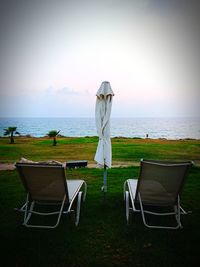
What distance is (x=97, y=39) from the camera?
139 ft

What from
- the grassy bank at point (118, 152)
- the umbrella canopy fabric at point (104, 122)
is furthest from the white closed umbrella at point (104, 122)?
the grassy bank at point (118, 152)

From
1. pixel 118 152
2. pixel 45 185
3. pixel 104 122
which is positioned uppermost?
pixel 104 122

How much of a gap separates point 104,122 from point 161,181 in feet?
5.09

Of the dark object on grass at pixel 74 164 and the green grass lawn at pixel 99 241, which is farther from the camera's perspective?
the dark object on grass at pixel 74 164

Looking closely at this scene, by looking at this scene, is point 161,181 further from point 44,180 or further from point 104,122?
point 44,180

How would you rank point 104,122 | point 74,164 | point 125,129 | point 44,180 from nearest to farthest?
point 44,180, point 104,122, point 74,164, point 125,129

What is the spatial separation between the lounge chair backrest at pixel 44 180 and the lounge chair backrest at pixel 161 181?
1229 mm

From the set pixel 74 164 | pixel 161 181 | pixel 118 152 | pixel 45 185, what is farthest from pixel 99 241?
pixel 118 152

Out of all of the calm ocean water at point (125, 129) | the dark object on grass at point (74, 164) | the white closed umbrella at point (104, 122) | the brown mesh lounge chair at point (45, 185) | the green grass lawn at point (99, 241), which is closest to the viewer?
the green grass lawn at point (99, 241)

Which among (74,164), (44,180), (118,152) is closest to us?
(44,180)

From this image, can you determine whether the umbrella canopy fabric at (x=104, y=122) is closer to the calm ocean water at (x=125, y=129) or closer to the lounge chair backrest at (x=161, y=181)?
the lounge chair backrest at (x=161, y=181)

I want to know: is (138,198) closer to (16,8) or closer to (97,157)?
Answer: (97,157)

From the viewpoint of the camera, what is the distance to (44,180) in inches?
116

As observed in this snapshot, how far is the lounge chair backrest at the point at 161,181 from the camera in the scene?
2.82 m
